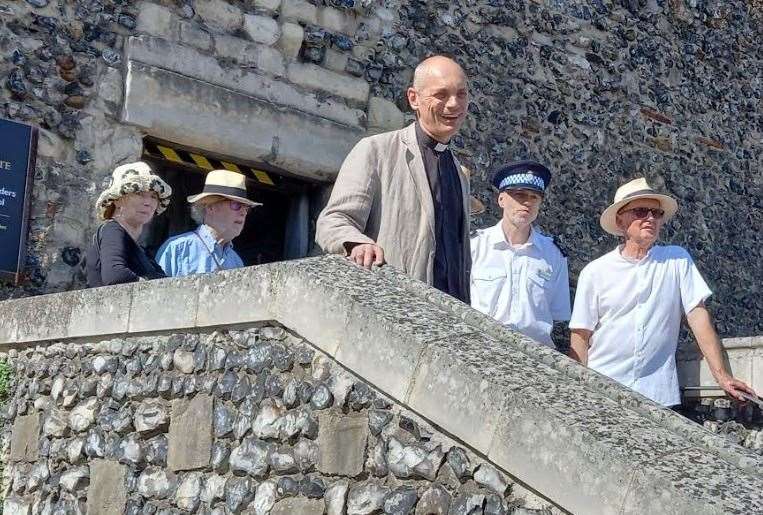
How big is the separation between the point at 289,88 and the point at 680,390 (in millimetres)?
3341

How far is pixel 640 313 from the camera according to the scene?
19.0 ft

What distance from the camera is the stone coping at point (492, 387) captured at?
127 inches

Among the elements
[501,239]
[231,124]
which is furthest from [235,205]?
[231,124]

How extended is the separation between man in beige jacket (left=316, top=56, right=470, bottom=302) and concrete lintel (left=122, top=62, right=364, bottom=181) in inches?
115

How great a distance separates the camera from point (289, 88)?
8.12 meters

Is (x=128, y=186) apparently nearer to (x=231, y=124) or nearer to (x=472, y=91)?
(x=231, y=124)

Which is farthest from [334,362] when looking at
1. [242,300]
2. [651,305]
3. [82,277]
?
[82,277]

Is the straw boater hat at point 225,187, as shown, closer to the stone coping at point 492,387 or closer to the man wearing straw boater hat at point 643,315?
the stone coping at point 492,387

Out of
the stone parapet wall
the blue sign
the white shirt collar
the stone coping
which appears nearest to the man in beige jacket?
the stone coping

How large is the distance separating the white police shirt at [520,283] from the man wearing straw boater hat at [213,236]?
119 centimetres

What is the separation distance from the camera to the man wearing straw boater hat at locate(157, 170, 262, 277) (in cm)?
616

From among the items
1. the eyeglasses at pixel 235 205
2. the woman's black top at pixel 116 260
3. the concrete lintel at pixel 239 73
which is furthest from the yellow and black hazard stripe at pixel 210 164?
the woman's black top at pixel 116 260

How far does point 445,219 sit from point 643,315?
4.55 ft

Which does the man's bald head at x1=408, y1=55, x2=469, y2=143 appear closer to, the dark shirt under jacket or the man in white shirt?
the dark shirt under jacket
